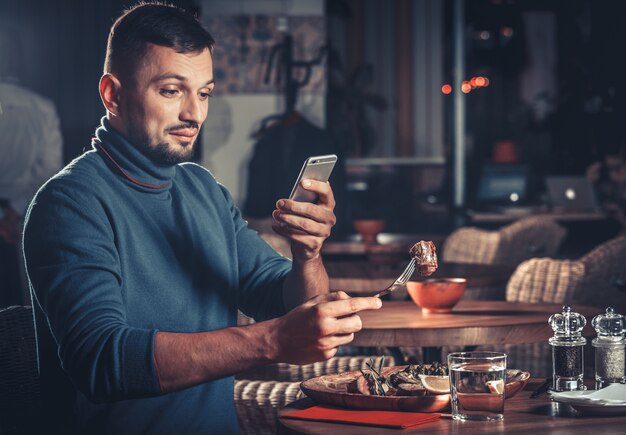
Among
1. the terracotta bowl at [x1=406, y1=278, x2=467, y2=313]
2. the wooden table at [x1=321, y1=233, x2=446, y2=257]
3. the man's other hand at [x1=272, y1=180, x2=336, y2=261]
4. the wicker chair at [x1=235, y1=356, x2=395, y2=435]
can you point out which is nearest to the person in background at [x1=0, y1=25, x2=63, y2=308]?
the wooden table at [x1=321, y1=233, x2=446, y2=257]

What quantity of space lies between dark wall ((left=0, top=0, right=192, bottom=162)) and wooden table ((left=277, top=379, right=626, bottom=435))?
5733 mm

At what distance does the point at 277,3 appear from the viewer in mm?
7320

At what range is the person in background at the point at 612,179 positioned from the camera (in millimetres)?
6945

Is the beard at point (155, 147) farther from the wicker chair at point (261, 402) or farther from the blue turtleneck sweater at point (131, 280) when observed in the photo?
the wicker chair at point (261, 402)

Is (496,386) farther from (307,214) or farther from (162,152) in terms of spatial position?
(162,152)

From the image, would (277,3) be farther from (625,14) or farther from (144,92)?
(144,92)

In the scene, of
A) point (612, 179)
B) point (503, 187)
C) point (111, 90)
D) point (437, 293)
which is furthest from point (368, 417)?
point (503, 187)

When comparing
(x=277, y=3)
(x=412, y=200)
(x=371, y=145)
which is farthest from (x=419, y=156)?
(x=277, y=3)

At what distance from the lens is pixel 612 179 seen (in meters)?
7.37

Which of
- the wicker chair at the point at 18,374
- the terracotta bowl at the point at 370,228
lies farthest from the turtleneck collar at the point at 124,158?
the terracotta bowl at the point at 370,228

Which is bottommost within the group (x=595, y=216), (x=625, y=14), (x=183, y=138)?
(x=595, y=216)

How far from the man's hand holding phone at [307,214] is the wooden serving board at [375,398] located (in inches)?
10.0

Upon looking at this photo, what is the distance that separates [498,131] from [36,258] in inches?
392

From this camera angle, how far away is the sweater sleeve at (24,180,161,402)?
145cm
